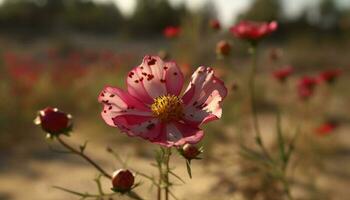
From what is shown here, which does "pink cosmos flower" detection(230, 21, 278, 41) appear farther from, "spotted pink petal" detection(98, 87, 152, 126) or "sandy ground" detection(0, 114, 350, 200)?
"sandy ground" detection(0, 114, 350, 200)

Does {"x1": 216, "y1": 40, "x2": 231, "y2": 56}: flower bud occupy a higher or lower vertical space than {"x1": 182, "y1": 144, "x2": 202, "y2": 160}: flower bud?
higher

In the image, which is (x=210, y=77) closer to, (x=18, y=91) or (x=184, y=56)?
(x=184, y=56)

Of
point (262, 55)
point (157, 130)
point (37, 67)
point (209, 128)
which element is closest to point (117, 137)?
point (209, 128)

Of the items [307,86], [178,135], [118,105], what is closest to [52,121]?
[118,105]

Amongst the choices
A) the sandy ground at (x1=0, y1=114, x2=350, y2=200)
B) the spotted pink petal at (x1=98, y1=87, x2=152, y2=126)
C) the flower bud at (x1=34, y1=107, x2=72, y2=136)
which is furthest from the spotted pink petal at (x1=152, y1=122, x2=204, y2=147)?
the sandy ground at (x1=0, y1=114, x2=350, y2=200)

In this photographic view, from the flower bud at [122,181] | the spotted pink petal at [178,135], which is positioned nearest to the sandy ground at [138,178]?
the spotted pink petal at [178,135]

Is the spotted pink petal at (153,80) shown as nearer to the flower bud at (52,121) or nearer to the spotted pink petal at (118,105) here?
the spotted pink petal at (118,105)
